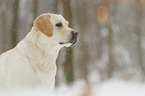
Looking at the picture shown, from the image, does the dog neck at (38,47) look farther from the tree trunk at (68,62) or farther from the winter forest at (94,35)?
the tree trunk at (68,62)

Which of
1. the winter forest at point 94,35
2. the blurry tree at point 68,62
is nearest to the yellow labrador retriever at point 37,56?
the winter forest at point 94,35

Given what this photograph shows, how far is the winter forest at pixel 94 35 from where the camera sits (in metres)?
Answer: 3.99

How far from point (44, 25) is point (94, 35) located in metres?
2.88

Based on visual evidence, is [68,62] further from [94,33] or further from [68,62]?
[94,33]

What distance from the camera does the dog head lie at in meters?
2.18

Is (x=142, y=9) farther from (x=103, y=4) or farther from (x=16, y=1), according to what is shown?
(x=16, y=1)

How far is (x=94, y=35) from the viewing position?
4945mm

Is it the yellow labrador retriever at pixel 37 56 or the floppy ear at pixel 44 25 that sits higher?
the floppy ear at pixel 44 25

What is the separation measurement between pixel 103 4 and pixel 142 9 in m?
1.55

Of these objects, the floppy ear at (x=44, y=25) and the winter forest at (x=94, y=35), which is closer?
the floppy ear at (x=44, y=25)

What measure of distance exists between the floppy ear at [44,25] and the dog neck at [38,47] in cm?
4

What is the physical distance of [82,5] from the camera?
4.58 m

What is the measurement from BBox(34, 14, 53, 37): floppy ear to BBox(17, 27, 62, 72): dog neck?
4 centimetres

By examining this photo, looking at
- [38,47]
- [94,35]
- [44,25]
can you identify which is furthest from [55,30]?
[94,35]
